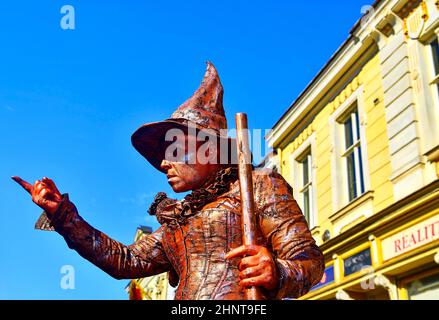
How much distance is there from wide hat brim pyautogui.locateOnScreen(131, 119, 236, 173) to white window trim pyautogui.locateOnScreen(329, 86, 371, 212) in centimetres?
797

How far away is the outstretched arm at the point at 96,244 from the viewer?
2.44 metres

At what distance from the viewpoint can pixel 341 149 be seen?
11477 millimetres

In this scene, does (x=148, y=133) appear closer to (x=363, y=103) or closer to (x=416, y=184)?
(x=416, y=184)

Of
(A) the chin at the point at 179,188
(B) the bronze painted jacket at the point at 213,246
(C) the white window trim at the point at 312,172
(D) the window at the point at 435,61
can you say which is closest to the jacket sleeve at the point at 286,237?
(B) the bronze painted jacket at the point at 213,246

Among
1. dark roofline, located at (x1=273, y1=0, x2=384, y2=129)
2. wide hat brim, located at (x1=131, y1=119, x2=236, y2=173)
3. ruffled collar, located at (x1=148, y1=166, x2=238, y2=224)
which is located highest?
dark roofline, located at (x1=273, y1=0, x2=384, y2=129)

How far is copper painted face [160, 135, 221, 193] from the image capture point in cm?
257

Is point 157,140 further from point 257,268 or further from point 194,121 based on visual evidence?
point 257,268

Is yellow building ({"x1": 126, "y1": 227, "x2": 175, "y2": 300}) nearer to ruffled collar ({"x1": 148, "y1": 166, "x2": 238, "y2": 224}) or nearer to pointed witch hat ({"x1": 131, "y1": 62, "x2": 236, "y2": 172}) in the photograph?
pointed witch hat ({"x1": 131, "y1": 62, "x2": 236, "y2": 172})

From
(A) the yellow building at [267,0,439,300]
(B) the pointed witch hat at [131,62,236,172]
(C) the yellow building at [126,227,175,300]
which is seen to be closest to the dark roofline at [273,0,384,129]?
(A) the yellow building at [267,0,439,300]

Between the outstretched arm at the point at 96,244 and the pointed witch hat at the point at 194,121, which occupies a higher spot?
the pointed witch hat at the point at 194,121

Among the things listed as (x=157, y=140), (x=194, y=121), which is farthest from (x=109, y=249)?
(x=194, y=121)

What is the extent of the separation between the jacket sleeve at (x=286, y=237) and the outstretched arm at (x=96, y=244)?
63 cm

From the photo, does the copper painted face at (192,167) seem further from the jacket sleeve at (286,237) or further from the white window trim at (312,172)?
the white window trim at (312,172)

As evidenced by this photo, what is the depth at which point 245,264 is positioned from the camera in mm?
1885
